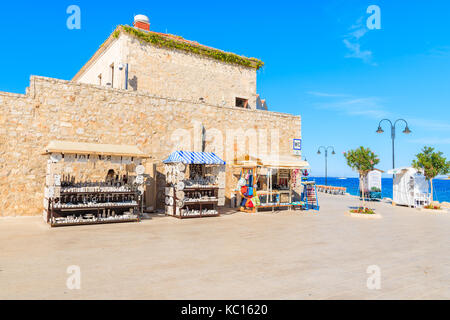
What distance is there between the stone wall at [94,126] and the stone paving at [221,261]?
1927 millimetres

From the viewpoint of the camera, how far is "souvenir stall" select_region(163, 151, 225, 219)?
39.6 feet

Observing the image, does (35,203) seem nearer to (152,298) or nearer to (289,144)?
(152,298)

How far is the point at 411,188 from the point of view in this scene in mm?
18375

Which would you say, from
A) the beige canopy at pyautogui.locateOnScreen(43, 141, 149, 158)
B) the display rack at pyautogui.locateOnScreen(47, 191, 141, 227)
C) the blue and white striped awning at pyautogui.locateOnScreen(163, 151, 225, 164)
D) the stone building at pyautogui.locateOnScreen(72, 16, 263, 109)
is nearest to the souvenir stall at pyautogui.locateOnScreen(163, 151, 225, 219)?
the blue and white striped awning at pyautogui.locateOnScreen(163, 151, 225, 164)

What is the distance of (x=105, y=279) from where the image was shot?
482 centimetres

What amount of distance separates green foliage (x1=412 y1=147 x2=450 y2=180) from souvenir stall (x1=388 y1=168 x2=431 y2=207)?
925 millimetres

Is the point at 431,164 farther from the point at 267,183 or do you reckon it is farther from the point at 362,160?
the point at 267,183

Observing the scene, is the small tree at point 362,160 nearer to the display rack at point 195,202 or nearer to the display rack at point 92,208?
the display rack at point 195,202

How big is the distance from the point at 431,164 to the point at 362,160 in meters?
3.74

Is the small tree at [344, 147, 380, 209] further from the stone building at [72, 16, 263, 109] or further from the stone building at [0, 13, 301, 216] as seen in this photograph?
the stone building at [72, 16, 263, 109]

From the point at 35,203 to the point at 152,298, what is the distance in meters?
9.70

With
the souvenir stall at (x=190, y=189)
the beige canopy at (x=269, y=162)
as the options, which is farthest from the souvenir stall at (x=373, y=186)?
the souvenir stall at (x=190, y=189)

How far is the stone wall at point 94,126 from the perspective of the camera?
11273 mm
